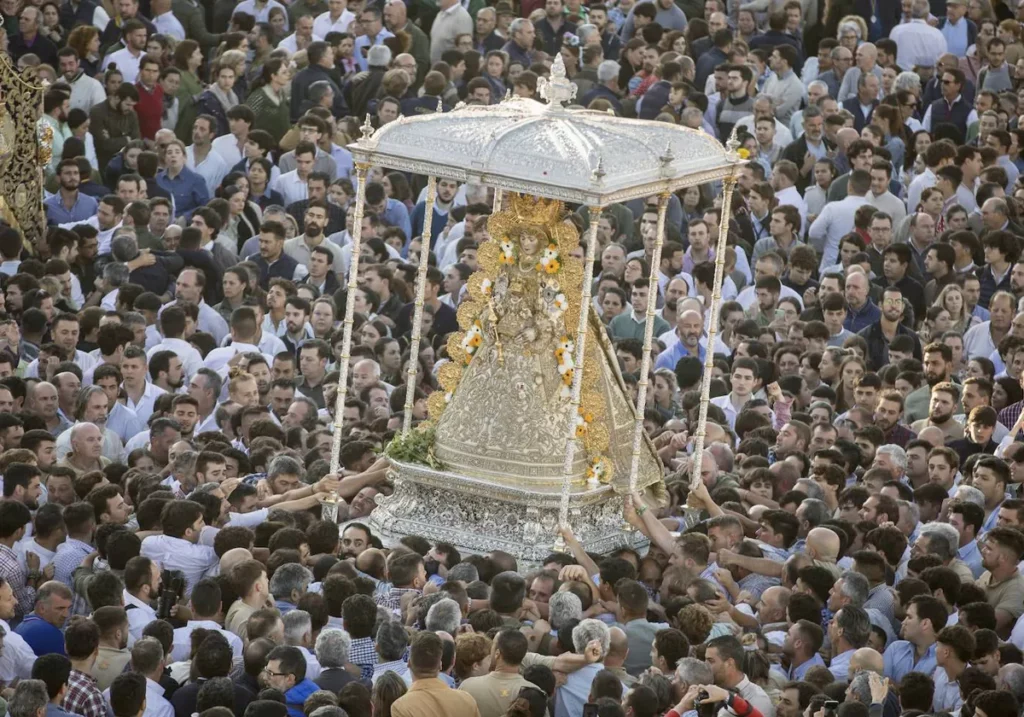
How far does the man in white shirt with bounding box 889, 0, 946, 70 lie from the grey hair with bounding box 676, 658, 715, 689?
1596 cm

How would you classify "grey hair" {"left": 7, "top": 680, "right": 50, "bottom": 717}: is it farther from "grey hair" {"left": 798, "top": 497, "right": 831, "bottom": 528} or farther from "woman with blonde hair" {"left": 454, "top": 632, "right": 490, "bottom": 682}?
"grey hair" {"left": 798, "top": 497, "right": 831, "bottom": 528}

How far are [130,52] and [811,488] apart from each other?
12.5 m

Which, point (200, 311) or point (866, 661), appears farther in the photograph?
point (200, 311)

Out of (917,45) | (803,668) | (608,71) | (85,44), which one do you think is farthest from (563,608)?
(917,45)

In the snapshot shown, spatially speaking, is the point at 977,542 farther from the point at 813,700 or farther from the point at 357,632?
the point at 357,632

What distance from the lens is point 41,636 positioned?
1298 centimetres

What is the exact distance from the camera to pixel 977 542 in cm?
1495

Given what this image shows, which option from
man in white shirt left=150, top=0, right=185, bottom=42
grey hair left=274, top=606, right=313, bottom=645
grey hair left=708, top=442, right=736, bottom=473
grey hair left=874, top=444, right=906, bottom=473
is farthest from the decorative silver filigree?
man in white shirt left=150, top=0, right=185, bottom=42

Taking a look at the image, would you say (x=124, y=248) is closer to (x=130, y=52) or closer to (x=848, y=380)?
(x=130, y=52)

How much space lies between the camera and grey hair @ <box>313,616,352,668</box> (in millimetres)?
12391

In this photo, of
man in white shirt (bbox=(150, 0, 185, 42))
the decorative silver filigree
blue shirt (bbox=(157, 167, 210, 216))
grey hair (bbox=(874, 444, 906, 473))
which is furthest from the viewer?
man in white shirt (bbox=(150, 0, 185, 42))

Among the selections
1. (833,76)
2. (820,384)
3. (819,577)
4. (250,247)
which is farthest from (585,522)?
(833,76)

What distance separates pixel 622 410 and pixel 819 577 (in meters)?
2.66

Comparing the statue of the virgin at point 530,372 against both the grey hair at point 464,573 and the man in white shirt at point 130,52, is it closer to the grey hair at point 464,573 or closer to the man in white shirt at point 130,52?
the grey hair at point 464,573
